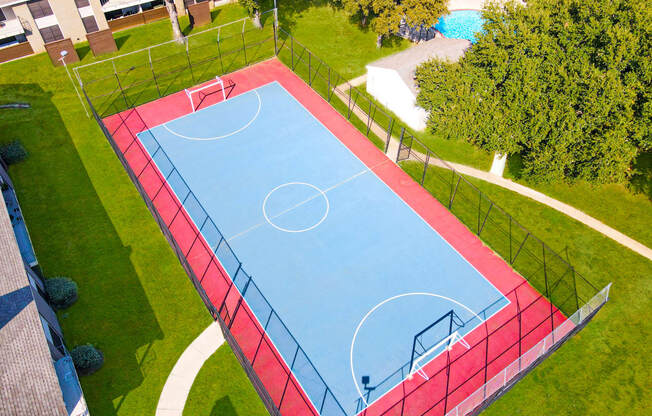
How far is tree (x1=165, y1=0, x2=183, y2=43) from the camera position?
45.2 meters

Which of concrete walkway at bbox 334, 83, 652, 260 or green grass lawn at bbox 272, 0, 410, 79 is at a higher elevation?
green grass lawn at bbox 272, 0, 410, 79

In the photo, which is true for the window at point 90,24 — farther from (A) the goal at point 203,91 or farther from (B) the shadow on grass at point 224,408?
(B) the shadow on grass at point 224,408

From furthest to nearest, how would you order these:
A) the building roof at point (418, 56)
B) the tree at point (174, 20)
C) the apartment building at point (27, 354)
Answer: the tree at point (174, 20)
the building roof at point (418, 56)
the apartment building at point (27, 354)

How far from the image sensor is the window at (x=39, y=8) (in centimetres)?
4372

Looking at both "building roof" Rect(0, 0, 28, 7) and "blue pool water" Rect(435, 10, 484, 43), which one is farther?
"blue pool water" Rect(435, 10, 484, 43)

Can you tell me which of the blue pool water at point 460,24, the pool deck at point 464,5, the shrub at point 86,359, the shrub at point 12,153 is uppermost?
the pool deck at point 464,5

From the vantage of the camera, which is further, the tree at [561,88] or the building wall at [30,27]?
the building wall at [30,27]

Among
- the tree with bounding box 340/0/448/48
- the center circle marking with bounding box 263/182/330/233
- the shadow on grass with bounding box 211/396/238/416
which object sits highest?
the tree with bounding box 340/0/448/48

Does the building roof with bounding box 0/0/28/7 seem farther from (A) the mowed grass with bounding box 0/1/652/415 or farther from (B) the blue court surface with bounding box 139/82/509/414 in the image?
(B) the blue court surface with bounding box 139/82/509/414

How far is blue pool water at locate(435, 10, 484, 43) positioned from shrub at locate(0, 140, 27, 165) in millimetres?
40830

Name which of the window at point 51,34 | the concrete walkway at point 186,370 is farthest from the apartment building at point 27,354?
the window at point 51,34

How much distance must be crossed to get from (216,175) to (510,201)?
22277mm

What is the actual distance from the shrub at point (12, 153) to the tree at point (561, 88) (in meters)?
32.2

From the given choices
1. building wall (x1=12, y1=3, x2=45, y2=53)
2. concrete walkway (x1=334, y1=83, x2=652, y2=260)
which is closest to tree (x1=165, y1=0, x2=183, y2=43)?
building wall (x1=12, y1=3, x2=45, y2=53)
